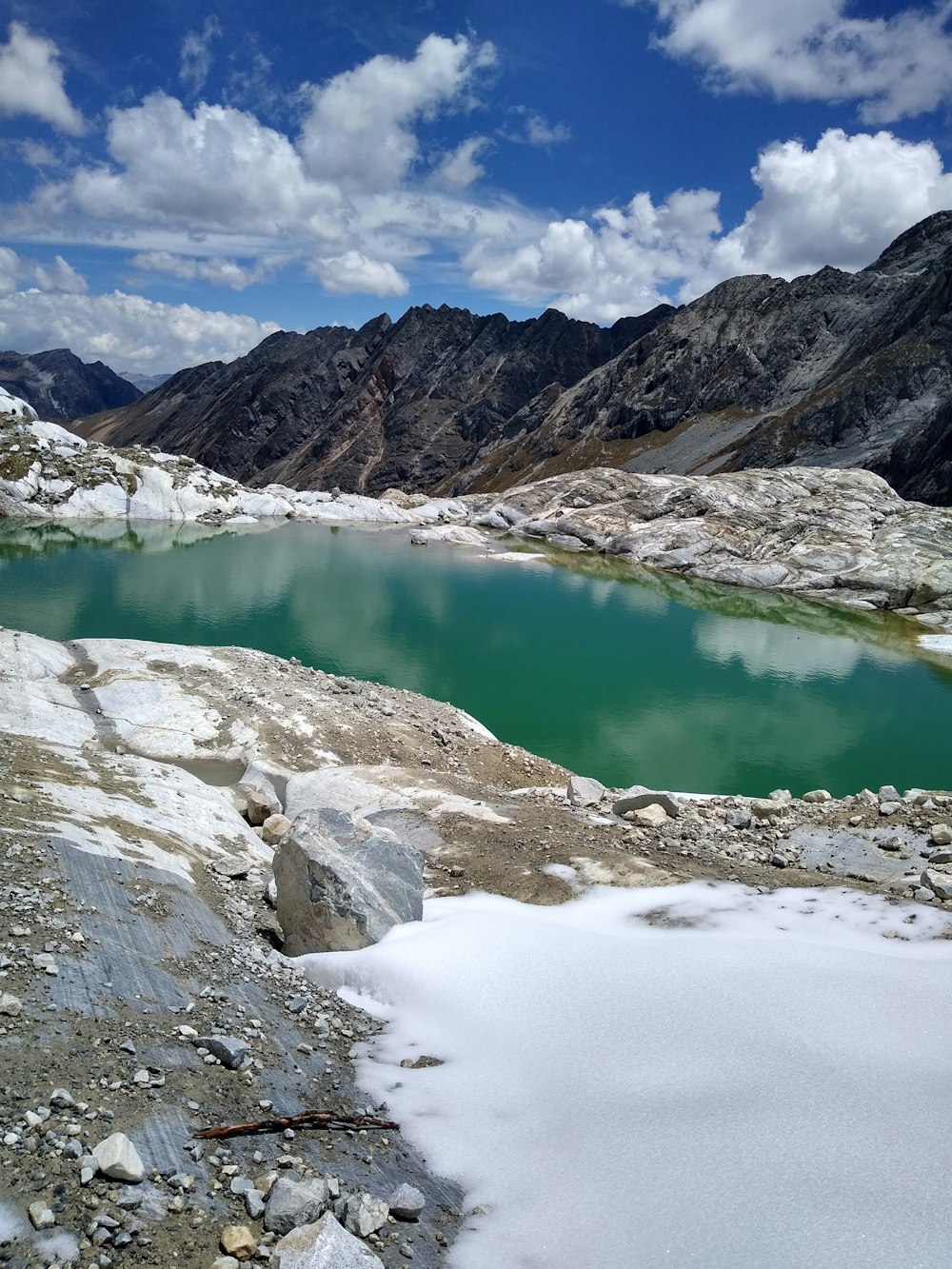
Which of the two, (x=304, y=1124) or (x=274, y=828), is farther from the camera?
(x=274, y=828)

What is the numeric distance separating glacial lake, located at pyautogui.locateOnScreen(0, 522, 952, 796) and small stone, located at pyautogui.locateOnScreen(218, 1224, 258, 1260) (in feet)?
74.7

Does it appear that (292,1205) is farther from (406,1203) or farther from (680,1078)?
(680,1078)

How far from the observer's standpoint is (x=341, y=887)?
10.8 m

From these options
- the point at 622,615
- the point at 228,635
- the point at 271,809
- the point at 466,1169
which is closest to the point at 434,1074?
the point at 466,1169

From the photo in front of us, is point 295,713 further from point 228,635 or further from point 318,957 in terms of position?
point 228,635

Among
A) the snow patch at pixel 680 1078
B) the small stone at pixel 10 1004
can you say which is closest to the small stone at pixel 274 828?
the snow patch at pixel 680 1078

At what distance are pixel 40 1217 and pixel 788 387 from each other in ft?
570

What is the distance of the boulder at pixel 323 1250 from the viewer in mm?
4824

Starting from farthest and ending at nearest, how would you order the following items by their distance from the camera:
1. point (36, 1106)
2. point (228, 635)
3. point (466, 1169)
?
point (228, 635) → point (466, 1169) → point (36, 1106)

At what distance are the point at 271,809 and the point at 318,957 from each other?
7782 millimetres

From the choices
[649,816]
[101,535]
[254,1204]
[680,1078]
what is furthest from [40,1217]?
[101,535]

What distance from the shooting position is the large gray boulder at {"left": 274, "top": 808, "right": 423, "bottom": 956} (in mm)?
10594

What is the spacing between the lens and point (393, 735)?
22641 mm

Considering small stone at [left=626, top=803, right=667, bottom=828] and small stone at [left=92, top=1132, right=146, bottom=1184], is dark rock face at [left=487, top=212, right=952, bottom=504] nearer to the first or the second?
small stone at [left=626, top=803, right=667, bottom=828]
